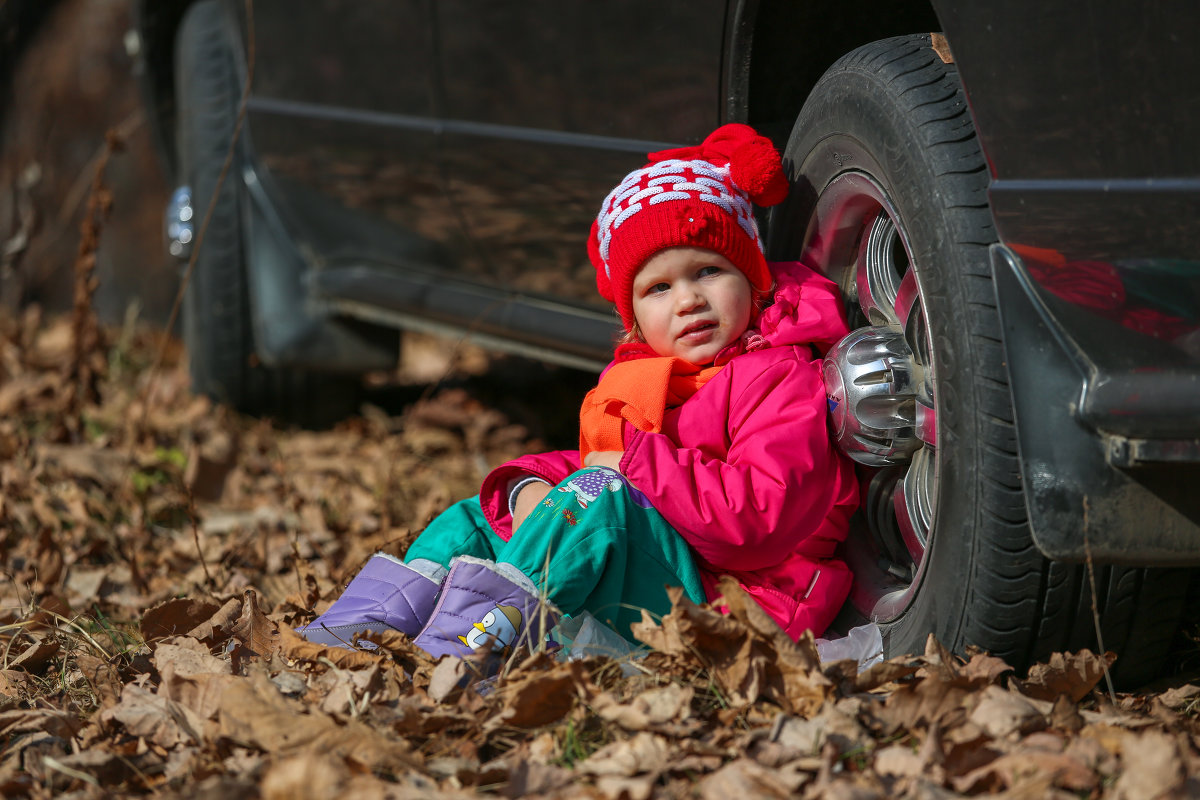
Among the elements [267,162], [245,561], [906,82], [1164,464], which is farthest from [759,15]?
[267,162]

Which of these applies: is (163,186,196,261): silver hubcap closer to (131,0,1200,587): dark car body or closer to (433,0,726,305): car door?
(131,0,1200,587): dark car body

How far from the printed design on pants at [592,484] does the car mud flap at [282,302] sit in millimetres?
2133

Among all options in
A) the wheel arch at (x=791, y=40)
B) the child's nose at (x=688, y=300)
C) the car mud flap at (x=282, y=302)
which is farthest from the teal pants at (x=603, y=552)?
the car mud flap at (x=282, y=302)

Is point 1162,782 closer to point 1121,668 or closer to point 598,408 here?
point 1121,668

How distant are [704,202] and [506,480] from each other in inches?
25.0

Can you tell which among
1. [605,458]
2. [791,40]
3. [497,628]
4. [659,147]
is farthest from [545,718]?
[791,40]

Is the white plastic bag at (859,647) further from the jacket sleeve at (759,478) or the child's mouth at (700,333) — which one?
the child's mouth at (700,333)

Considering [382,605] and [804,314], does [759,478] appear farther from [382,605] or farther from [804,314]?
[382,605]

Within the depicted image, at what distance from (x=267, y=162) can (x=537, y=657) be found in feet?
8.41

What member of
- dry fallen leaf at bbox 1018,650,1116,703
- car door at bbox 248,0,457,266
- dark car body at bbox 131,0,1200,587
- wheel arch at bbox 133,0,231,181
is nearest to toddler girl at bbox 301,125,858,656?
dark car body at bbox 131,0,1200,587

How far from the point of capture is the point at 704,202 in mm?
2088

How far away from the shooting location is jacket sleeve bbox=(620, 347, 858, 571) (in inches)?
75.8

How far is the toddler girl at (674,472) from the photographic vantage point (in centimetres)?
192

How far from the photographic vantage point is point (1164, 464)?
1446 mm
